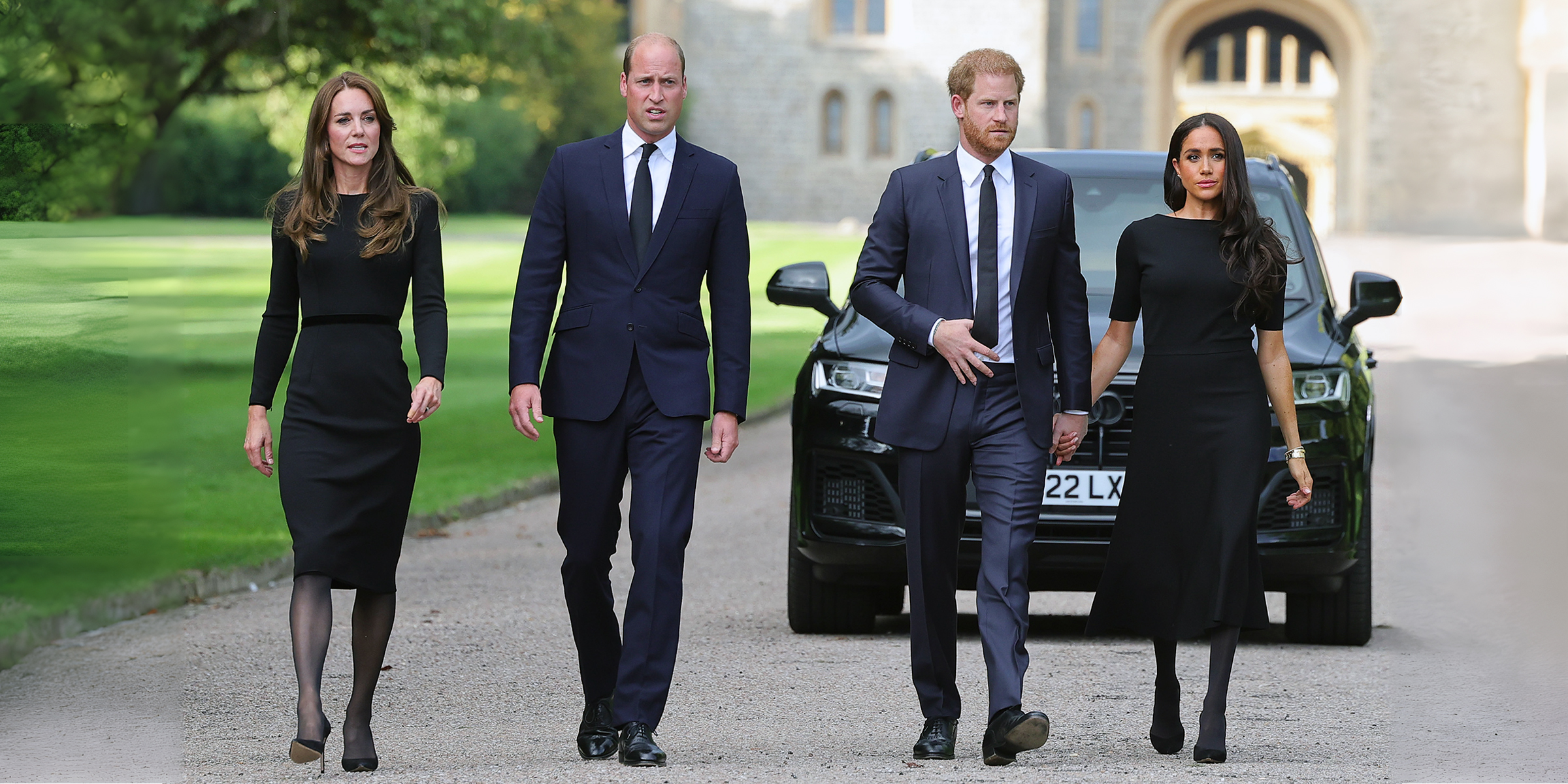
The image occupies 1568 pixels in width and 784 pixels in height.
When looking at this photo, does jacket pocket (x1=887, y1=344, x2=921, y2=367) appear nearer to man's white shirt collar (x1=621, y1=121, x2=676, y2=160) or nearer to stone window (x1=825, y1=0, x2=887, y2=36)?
man's white shirt collar (x1=621, y1=121, x2=676, y2=160)

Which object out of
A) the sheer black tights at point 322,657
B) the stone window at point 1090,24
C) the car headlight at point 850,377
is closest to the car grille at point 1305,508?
the car headlight at point 850,377

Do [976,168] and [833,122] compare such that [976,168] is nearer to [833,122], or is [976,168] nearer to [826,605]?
[826,605]

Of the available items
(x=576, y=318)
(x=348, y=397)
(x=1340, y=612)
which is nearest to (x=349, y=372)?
(x=348, y=397)

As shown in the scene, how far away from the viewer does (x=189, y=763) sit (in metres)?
5.59

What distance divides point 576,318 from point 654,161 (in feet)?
1.66

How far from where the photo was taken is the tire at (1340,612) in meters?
7.80

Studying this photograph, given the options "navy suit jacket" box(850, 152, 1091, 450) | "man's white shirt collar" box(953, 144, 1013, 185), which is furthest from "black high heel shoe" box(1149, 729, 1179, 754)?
"man's white shirt collar" box(953, 144, 1013, 185)

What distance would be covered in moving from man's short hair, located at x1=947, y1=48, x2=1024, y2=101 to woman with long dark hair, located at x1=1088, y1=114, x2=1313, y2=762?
0.58 meters

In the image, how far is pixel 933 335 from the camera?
5.57m

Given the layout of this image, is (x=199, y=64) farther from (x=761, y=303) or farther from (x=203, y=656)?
(x=761, y=303)

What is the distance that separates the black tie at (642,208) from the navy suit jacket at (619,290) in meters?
0.02

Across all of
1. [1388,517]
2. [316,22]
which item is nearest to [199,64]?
[316,22]

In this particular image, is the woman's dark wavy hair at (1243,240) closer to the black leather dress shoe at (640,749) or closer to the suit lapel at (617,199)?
the suit lapel at (617,199)

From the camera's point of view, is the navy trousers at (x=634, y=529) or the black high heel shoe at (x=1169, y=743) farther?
the black high heel shoe at (x=1169, y=743)
